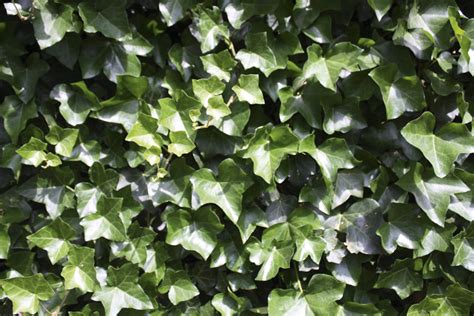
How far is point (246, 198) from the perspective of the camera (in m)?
1.79

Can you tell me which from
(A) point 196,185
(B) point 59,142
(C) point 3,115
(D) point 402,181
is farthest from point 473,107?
(C) point 3,115

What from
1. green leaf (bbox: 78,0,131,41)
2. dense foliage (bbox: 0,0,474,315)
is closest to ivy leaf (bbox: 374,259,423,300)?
dense foliage (bbox: 0,0,474,315)

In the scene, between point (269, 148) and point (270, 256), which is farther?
point (270, 256)

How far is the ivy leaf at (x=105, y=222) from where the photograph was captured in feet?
5.62

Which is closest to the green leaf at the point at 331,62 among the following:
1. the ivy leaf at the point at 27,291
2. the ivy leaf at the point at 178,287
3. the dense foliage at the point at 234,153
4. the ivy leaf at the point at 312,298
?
the dense foliage at the point at 234,153

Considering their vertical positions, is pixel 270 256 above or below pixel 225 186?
below

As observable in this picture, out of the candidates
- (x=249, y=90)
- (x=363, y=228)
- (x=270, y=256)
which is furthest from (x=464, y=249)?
(x=249, y=90)

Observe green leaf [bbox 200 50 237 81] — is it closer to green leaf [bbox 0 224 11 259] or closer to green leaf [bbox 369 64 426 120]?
green leaf [bbox 369 64 426 120]

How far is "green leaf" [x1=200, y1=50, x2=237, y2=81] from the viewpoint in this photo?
1.64 m

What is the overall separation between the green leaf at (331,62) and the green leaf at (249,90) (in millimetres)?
153

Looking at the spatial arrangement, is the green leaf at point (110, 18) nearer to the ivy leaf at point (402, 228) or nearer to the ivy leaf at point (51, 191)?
the ivy leaf at point (51, 191)

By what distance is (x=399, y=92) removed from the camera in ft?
5.49

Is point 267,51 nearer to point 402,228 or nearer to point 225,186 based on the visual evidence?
point 225,186

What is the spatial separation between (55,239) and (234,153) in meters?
0.65
